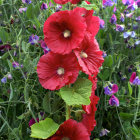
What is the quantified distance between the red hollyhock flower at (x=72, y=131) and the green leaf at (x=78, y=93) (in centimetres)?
9

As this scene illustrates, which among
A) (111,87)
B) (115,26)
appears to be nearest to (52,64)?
(111,87)

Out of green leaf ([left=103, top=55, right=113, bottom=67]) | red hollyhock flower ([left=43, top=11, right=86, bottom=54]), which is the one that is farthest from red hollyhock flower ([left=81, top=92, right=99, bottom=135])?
green leaf ([left=103, top=55, right=113, bottom=67])

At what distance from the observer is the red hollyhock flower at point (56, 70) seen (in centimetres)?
74

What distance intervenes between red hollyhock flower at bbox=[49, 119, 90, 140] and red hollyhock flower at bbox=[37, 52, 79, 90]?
0.13 metres

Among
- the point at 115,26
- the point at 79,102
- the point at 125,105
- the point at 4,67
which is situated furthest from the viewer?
the point at 115,26

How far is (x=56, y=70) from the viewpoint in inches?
31.0

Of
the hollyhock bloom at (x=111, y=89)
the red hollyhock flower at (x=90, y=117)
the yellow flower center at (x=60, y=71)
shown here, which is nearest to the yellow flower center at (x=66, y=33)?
Answer: the yellow flower center at (x=60, y=71)

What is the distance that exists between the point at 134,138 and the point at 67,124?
39 centimetres

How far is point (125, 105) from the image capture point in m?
1.14

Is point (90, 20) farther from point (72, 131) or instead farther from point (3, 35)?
point (3, 35)

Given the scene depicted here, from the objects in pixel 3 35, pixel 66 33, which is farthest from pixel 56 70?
pixel 3 35

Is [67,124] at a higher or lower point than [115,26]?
lower

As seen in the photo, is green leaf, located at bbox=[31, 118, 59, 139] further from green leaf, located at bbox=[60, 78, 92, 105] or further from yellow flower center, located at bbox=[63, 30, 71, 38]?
yellow flower center, located at bbox=[63, 30, 71, 38]

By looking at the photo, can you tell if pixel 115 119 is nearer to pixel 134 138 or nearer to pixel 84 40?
pixel 134 138
